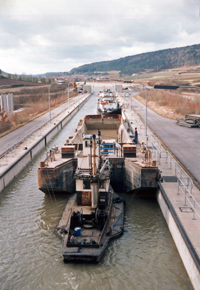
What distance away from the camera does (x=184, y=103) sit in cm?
7331

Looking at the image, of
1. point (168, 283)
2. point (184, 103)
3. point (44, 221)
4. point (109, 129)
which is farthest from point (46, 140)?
point (184, 103)

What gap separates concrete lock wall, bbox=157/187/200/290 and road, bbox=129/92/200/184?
5.21m

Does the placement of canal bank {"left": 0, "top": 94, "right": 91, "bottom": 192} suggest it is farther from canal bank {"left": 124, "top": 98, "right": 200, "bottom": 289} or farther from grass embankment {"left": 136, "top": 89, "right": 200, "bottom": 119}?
grass embankment {"left": 136, "top": 89, "right": 200, "bottom": 119}

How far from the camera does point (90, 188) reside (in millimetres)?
19172

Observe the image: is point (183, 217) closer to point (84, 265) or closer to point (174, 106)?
point (84, 265)

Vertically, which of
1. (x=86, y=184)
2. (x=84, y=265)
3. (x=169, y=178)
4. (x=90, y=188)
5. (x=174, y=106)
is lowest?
(x=84, y=265)

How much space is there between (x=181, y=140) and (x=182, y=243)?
25.1 metres

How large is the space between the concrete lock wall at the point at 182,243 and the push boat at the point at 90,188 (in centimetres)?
293

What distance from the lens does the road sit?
2760 cm

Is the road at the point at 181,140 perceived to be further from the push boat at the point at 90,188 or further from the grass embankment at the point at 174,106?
the grass embankment at the point at 174,106

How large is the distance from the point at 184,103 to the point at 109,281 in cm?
6511

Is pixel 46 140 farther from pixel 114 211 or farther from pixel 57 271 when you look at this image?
pixel 57 271

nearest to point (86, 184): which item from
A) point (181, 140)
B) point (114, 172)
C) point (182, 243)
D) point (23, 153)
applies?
point (114, 172)

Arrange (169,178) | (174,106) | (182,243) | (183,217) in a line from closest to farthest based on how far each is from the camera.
A: (182,243) → (183,217) → (169,178) → (174,106)
